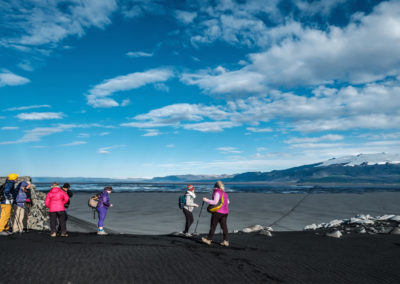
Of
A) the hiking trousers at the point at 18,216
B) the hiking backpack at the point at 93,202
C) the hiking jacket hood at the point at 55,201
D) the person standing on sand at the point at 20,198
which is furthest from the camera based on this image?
the hiking backpack at the point at 93,202

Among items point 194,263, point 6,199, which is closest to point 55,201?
point 6,199

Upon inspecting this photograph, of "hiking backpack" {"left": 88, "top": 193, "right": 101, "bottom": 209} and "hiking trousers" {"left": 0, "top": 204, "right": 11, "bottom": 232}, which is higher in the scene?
"hiking backpack" {"left": 88, "top": 193, "right": 101, "bottom": 209}

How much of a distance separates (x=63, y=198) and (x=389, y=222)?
614 inches

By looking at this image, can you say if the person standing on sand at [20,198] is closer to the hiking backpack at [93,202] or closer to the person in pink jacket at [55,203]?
the person in pink jacket at [55,203]

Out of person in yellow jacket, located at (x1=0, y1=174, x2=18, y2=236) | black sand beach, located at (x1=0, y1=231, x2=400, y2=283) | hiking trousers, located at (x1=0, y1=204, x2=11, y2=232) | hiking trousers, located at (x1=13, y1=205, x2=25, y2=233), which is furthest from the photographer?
hiking trousers, located at (x1=13, y1=205, x2=25, y2=233)

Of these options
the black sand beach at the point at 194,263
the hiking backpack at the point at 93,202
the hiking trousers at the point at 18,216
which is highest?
the hiking backpack at the point at 93,202

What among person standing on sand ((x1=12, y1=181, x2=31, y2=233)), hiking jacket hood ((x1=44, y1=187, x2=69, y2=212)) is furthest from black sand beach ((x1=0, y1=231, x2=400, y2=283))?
person standing on sand ((x1=12, y1=181, x2=31, y2=233))

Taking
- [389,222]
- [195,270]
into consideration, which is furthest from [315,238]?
[195,270]

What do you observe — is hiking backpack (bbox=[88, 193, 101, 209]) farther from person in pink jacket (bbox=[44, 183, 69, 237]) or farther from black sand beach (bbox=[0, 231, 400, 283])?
black sand beach (bbox=[0, 231, 400, 283])

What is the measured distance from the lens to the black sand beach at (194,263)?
6.19 meters

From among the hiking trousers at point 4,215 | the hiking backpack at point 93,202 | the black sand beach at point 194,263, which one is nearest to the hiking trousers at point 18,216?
the hiking trousers at point 4,215

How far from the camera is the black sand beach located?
6191 millimetres

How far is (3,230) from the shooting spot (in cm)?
1222

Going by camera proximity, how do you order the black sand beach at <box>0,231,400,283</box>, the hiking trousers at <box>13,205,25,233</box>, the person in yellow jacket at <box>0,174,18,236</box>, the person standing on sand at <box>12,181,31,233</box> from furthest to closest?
the hiking trousers at <box>13,205,25,233</box>, the person standing on sand at <box>12,181,31,233</box>, the person in yellow jacket at <box>0,174,18,236</box>, the black sand beach at <box>0,231,400,283</box>
